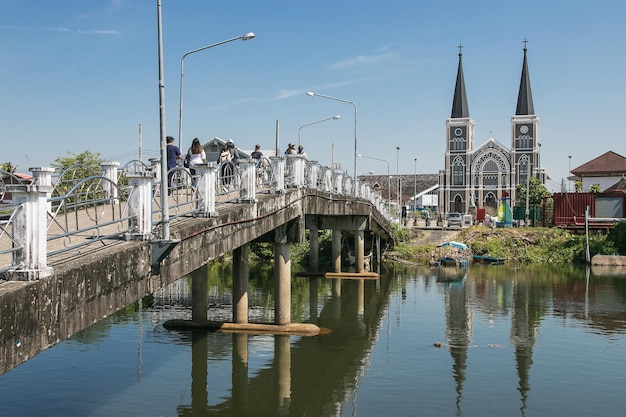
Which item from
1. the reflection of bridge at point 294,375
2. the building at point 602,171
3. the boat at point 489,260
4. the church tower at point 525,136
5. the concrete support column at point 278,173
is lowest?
the reflection of bridge at point 294,375

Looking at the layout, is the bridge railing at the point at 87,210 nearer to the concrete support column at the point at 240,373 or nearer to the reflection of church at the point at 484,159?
the concrete support column at the point at 240,373

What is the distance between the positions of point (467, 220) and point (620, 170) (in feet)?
82.0

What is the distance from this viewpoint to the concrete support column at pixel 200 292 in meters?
21.9

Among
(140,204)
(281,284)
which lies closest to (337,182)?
(281,284)

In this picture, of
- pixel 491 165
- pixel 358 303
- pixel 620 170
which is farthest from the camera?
pixel 491 165

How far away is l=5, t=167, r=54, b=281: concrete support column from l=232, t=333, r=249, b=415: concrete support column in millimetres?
8452

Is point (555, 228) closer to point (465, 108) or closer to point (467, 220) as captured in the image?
point (467, 220)

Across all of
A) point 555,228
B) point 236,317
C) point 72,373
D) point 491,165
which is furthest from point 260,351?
point 491,165

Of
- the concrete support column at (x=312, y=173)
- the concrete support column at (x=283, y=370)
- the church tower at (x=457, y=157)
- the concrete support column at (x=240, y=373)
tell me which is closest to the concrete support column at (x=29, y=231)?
the concrete support column at (x=240, y=373)

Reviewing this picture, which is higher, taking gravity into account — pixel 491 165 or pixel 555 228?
pixel 491 165

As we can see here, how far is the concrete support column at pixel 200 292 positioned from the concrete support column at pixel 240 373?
1.61 metres

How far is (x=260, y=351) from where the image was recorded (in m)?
20.6

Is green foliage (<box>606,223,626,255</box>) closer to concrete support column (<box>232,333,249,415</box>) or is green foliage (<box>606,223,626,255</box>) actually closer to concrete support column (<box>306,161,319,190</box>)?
concrete support column (<box>306,161,319,190</box>)

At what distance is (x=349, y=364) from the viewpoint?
19797mm
